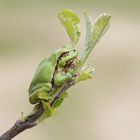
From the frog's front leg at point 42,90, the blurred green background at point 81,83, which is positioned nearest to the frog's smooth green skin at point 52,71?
the frog's front leg at point 42,90

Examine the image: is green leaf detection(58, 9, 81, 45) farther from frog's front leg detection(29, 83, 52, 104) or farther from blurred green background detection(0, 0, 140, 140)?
blurred green background detection(0, 0, 140, 140)

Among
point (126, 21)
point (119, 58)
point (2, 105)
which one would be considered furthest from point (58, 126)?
point (126, 21)

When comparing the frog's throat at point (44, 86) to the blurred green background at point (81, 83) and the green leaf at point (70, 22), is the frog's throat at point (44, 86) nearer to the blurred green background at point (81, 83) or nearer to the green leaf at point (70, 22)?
the green leaf at point (70, 22)

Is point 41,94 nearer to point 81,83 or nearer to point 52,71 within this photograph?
point 52,71

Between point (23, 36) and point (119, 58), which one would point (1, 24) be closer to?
point (23, 36)

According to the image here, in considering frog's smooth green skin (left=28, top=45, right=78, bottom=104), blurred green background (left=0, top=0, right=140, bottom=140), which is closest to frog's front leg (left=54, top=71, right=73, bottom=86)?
frog's smooth green skin (left=28, top=45, right=78, bottom=104)

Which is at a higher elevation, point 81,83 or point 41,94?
point 41,94

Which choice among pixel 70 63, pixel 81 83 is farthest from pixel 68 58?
pixel 81 83
